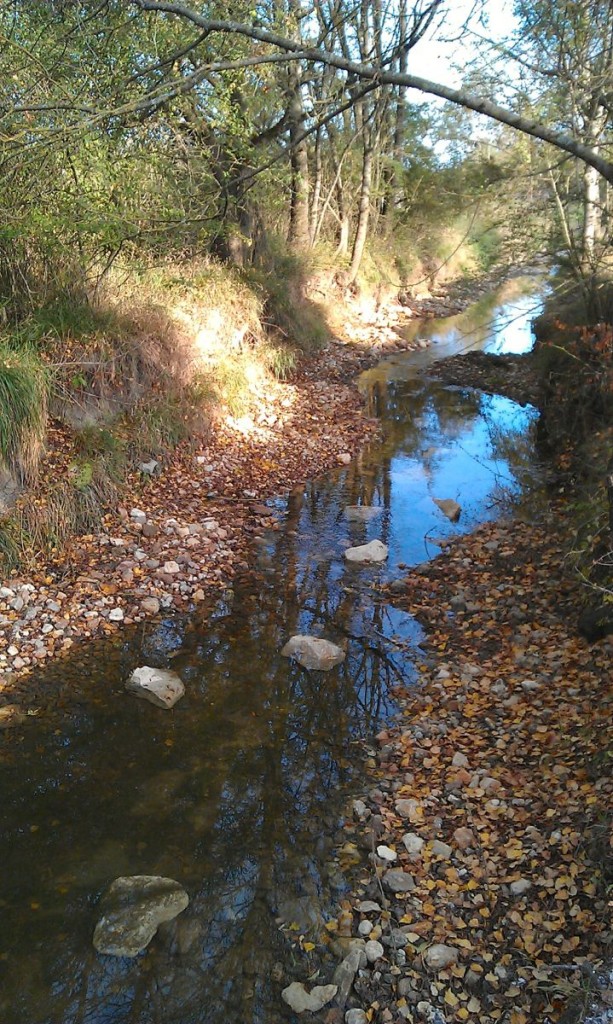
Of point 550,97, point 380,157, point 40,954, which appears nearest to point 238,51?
point 550,97

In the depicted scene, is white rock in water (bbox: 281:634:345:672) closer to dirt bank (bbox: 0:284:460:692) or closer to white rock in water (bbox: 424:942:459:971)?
dirt bank (bbox: 0:284:460:692)

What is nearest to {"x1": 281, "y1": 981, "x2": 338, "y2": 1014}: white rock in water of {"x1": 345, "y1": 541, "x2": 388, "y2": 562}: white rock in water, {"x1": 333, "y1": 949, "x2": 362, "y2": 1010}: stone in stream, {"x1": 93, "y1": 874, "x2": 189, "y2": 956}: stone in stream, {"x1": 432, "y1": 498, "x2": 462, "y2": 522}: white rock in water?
{"x1": 333, "y1": 949, "x2": 362, "y2": 1010}: stone in stream

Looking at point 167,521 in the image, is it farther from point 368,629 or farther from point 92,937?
point 92,937

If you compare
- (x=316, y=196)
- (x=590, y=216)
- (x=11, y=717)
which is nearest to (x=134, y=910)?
(x=11, y=717)

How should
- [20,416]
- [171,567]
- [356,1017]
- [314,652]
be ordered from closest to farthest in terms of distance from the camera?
[356,1017], [314,652], [20,416], [171,567]

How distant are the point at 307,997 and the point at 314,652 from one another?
2832mm

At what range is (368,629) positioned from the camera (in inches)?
249

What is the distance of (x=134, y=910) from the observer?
3.69 meters

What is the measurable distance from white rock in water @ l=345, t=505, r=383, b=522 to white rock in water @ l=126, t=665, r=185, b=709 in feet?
11.8

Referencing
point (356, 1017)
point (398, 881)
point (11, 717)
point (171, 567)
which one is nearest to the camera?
point (356, 1017)

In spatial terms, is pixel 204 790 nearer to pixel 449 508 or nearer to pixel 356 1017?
pixel 356 1017

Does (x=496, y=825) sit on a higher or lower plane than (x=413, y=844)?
higher

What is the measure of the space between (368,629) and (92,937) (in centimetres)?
340

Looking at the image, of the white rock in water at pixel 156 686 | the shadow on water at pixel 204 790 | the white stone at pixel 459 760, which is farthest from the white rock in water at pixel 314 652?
the white stone at pixel 459 760
